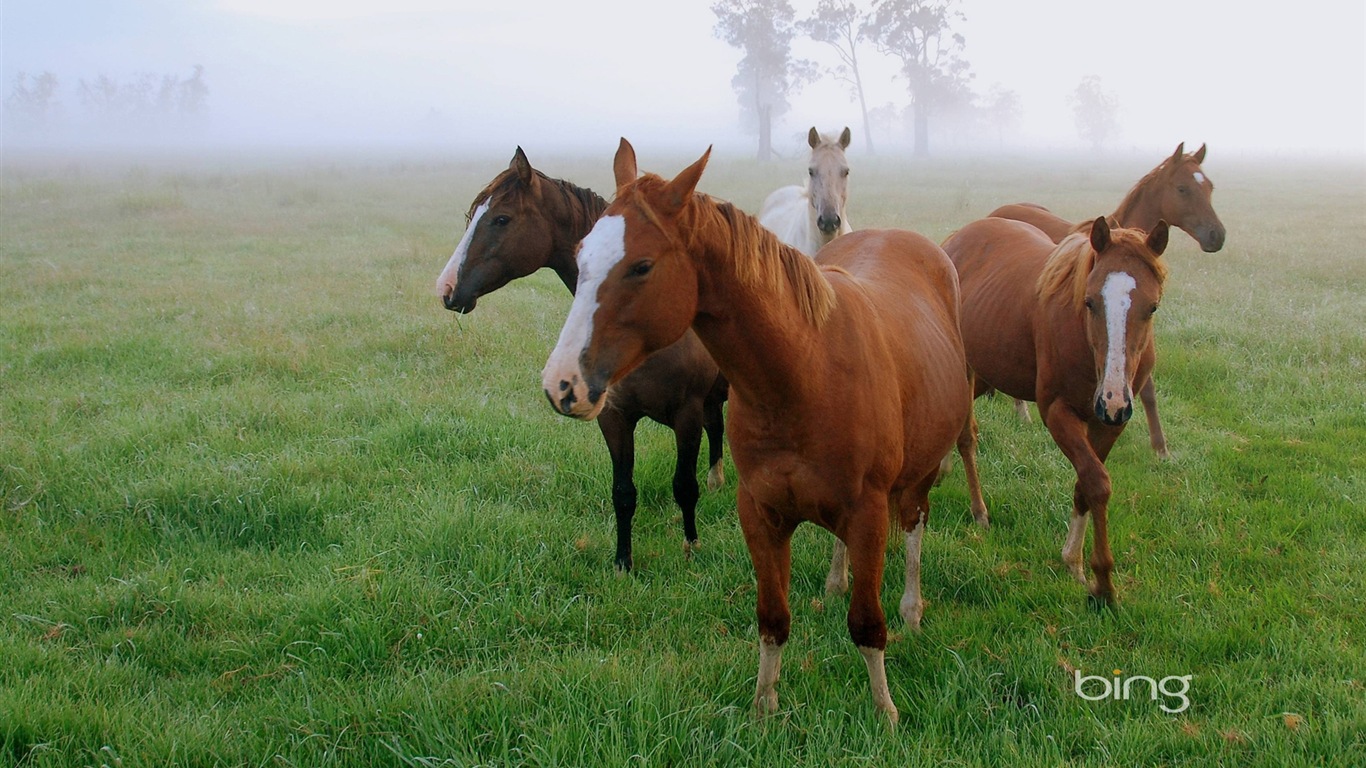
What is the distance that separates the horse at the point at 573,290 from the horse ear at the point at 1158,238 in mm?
2012

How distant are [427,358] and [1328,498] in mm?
6610

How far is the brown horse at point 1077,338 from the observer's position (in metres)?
3.40

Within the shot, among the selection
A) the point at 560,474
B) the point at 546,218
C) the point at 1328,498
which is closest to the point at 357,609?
the point at 560,474

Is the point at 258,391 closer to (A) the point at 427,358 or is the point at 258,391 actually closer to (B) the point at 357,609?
(A) the point at 427,358

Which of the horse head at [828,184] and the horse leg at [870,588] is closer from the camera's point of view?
the horse leg at [870,588]

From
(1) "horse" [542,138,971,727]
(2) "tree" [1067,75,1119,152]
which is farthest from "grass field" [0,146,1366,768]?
(2) "tree" [1067,75,1119,152]

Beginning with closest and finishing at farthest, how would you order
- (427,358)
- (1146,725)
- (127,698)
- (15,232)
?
(1146,725) < (127,698) < (427,358) < (15,232)

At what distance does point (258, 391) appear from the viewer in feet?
20.8

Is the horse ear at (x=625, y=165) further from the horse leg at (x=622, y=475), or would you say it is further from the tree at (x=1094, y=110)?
the tree at (x=1094, y=110)

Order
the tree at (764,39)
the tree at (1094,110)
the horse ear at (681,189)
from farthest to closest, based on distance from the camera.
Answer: the tree at (1094,110) < the tree at (764,39) < the horse ear at (681,189)

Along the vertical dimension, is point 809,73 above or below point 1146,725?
above

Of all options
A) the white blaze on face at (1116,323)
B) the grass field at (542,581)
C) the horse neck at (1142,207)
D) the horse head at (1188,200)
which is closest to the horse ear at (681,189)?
the grass field at (542,581)

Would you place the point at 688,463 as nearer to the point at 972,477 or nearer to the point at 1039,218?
the point at 972,477

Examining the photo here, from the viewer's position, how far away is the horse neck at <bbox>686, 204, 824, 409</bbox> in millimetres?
2299
